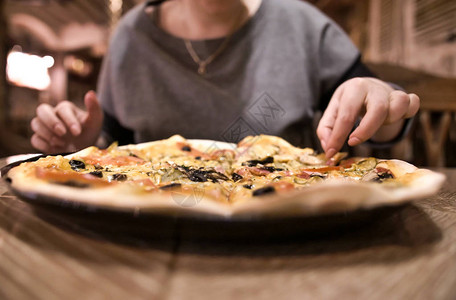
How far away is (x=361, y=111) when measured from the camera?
103 cm

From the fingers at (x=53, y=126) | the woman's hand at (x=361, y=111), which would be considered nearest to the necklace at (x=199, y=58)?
the fingers at (x=53, y=126)

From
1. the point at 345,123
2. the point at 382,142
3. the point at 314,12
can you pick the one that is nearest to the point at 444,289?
the point at 345,123

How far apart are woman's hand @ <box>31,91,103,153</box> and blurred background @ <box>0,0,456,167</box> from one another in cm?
156

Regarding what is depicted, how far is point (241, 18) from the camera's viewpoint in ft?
6.49

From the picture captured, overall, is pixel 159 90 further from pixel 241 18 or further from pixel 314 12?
pixel 314 12

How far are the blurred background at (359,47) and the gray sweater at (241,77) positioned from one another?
0.61m

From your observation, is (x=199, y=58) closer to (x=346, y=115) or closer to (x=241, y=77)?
(x=241, y=77)

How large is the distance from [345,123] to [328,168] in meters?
→ 0.16

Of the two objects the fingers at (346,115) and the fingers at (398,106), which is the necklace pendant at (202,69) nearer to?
the fingers at (346,115)

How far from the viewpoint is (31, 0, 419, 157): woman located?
→ 1860 millimetres

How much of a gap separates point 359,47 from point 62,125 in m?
5.62

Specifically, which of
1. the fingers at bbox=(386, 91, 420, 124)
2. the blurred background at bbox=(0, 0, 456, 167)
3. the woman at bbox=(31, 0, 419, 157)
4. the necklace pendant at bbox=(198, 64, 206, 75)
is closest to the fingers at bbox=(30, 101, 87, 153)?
the woman at bbox=(31, 0, 419, 157)

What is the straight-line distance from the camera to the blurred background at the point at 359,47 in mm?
2959

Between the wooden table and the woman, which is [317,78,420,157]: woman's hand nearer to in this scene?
the wooden table
